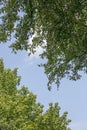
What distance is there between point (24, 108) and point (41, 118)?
3.38 meters

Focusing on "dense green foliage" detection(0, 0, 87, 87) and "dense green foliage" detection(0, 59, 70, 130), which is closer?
"dense green foliage" detection(0, 0, 87, 87)

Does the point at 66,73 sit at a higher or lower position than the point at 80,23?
higher

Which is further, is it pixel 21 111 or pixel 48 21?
pixel 21 111

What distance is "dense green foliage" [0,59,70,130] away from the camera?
105 ft

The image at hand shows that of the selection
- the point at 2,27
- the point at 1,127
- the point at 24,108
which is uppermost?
the point at 24,108

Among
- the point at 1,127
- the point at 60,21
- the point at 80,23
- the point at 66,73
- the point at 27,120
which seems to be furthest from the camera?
the point at 27,120

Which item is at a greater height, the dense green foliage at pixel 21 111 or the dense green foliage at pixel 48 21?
the dense green foliage at pixel 21 111

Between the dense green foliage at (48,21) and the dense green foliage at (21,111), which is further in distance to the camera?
the dense green foliage at (21,111)

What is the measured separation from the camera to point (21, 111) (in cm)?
3278

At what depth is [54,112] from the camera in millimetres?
39000

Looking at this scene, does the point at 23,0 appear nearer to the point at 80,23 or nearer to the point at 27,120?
the point at 80,23

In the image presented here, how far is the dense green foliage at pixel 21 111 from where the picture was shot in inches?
1254

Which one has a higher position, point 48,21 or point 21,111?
point 21,111

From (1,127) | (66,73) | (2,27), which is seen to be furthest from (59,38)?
(1,127)
